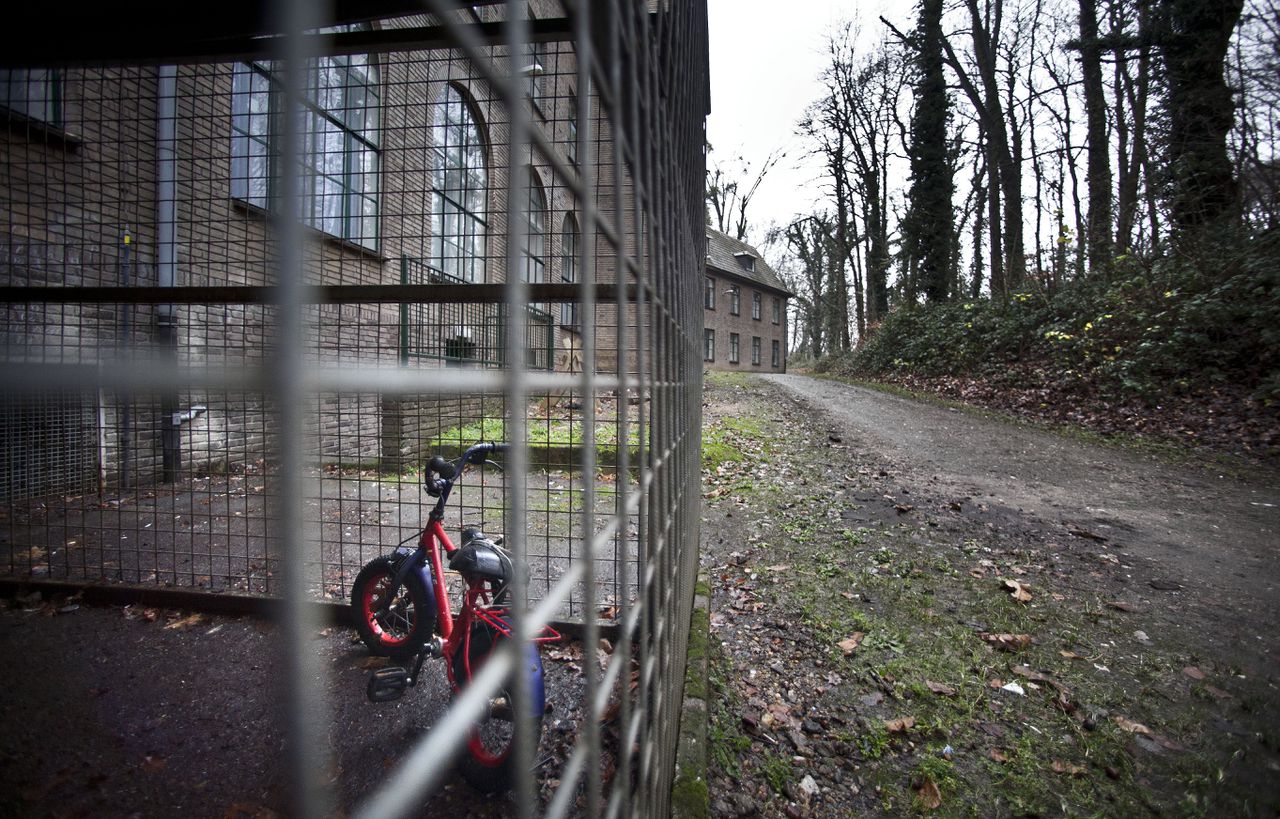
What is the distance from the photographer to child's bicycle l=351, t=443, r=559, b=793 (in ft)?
5.96

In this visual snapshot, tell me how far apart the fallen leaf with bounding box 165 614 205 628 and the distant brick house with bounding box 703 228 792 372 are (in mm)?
28132

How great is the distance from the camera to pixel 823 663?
8.89ft

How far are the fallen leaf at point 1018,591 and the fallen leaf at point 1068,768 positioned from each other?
1.38 m

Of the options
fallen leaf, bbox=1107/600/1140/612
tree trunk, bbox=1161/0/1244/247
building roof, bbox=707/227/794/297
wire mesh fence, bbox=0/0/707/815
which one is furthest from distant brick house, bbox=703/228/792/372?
wire mesh fence, bbox=0/0/707/815

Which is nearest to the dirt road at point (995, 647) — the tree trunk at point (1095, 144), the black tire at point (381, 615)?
the black tire at point (381, 615)

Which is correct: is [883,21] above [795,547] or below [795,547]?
above

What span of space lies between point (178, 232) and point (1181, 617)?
322 inches

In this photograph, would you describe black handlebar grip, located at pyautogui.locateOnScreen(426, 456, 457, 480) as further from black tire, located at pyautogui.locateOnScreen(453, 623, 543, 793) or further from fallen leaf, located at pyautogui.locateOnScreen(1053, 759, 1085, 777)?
fallen leaf, located at pyautogui.locateOnScreen(1053, 759, 1085, 777)

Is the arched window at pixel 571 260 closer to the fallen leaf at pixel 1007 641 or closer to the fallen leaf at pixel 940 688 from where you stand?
the fallen leaf at pixel 940 688

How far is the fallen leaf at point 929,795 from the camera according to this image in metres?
1.91

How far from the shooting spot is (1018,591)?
3.38 m

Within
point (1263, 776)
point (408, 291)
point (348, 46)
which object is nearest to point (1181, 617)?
point (1263, 776)

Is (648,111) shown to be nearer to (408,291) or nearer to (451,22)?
(451,22)

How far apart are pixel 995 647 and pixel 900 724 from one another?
91 cm
